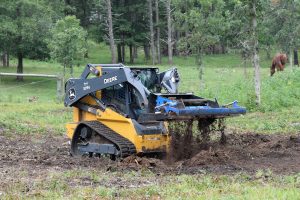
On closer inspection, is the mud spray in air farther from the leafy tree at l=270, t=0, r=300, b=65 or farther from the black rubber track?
the leafy tree at l=270, t=0, r=300, b=65

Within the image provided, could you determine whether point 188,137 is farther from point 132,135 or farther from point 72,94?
point 72,94

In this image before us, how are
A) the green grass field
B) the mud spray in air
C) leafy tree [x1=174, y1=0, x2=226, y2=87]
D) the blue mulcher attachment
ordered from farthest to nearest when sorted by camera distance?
leafy tree [x1=174, y1=0, x2=226, y2=87] < the mud spray in air < the blue mulcher attachment < the green grass field

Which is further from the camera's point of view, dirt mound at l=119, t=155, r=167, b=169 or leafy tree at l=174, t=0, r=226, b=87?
leafy tree at l=174, t=0, r=226, b=87

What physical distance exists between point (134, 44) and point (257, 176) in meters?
57.2

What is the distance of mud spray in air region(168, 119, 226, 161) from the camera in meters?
12.2

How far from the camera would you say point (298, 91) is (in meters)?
23.1

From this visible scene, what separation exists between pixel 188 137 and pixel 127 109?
141 centimetres

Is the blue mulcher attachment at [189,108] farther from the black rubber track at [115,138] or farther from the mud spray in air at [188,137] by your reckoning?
the black rubber track at [115,138]

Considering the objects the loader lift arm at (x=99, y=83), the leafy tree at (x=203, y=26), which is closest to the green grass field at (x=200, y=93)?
the loader lift arm at (x=99, y=83)

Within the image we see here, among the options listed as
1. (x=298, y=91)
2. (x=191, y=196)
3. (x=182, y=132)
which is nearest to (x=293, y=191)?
(x=191, y=196)

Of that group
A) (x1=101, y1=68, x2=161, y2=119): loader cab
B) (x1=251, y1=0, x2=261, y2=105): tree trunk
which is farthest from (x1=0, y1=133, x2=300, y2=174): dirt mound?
(x1=251, y1=0, x2=261, y2=105): tree trunk

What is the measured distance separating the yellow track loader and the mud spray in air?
0.17m

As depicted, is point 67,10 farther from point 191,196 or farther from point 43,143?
point 191,196

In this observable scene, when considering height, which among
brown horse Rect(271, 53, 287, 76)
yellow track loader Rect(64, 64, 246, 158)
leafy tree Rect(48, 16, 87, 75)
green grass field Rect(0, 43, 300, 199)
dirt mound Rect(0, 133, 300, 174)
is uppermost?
leafy tree Rect(48, 16, 87, 75)
